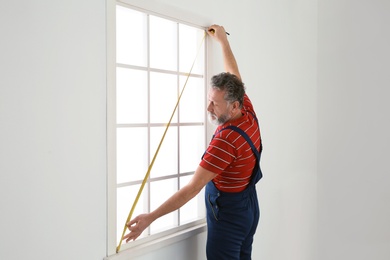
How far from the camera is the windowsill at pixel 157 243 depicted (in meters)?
1.71

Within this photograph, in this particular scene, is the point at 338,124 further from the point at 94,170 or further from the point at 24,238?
the point at 24,238

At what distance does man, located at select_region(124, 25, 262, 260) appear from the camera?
1780 millimetres

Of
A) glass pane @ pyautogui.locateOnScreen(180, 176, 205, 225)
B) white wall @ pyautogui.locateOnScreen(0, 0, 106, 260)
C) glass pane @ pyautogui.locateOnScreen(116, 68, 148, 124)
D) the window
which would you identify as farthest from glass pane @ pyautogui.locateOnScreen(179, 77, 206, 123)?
white wall @ pyautogui.locateOnScreen(0, 0, 106, 260)

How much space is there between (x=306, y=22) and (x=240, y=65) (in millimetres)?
1032

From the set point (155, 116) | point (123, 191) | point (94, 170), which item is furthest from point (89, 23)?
point (123, 191)

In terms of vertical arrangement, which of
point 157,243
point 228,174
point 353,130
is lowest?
point 157,243

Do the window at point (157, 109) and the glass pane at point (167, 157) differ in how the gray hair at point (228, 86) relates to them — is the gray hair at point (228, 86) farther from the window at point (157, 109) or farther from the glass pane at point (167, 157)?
the glass pane at point (167, 157)

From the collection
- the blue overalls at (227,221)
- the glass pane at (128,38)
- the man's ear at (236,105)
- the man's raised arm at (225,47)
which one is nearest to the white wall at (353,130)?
the man's raised arm at (225,47)

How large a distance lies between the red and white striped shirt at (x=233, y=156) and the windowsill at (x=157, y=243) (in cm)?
38

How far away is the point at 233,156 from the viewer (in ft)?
5.95

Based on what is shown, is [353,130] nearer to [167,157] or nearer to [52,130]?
[167,157]

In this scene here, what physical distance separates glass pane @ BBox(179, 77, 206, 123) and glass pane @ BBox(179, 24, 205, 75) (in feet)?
0.29

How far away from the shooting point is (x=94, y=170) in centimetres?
159

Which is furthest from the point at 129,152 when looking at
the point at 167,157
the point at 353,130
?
the point at 353,130
